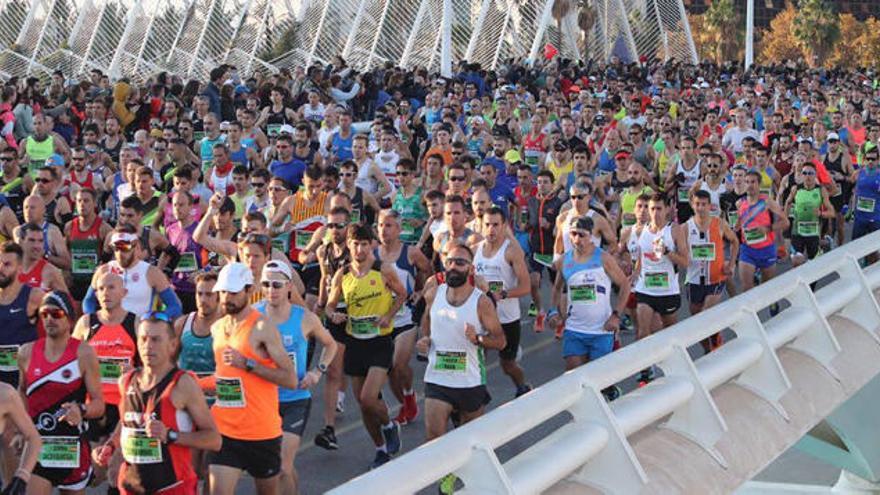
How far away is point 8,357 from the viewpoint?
9.15 metres

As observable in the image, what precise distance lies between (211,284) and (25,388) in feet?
3.81

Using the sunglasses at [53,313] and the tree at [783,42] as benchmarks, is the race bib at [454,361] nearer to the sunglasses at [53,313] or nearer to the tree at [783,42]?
the sunglasses at [53,313]

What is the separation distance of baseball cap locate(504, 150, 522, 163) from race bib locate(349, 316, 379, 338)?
25.3 ft

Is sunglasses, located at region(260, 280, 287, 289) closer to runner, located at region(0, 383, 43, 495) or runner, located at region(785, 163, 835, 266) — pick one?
runner, located at region(0, 383, 43, 495)

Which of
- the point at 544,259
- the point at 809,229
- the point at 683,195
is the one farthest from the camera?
the point at 683,195

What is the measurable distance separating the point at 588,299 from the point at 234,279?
3798 millimetres

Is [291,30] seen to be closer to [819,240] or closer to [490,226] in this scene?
[819,240]

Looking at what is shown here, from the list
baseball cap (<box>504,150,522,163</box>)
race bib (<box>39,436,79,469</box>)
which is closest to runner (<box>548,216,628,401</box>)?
race bib (<box>39,436,79,469</box>)

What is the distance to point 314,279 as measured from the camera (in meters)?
13.2

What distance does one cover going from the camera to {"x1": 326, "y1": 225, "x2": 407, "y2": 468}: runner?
33.6ft

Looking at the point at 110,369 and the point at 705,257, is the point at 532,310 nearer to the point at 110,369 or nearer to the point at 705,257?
the point at 705,257

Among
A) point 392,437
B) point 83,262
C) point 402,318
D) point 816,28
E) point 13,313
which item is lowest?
point 83,262

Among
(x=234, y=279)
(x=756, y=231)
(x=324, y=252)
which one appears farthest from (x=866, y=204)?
(x=234, y=279)

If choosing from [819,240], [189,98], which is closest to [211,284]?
[819,240]
